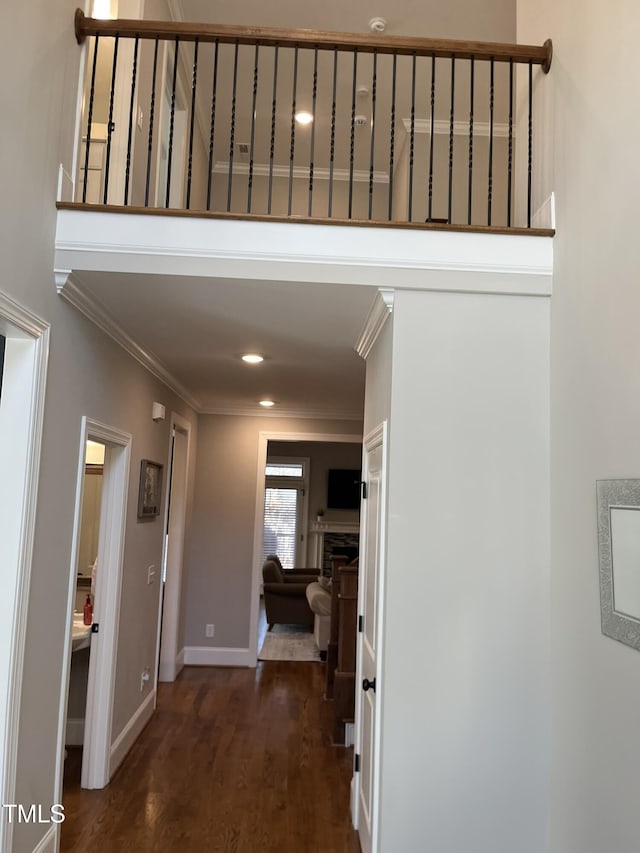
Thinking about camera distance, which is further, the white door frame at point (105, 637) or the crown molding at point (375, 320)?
the white door frame at point (105, 637)

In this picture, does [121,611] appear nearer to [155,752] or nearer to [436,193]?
[155,752]

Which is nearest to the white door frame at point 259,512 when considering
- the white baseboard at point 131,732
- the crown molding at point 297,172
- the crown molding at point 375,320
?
the white baseboard at point 131,732

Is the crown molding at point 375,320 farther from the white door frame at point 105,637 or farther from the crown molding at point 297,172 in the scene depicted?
the crown molding at point 297,172

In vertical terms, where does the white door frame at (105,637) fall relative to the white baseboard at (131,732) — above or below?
above

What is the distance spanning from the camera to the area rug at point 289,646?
6754 millimetres

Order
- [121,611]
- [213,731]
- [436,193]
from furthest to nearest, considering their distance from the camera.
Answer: [436,193]
[213,731]
[121,611]

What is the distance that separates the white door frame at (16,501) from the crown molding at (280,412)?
3.78m

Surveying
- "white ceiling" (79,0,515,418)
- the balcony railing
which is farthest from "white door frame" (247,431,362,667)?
the balcony railing

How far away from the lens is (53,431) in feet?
8.71

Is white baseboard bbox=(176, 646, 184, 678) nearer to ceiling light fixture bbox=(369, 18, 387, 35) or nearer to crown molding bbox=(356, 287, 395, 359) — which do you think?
crown molding bbox=(356, 287, 395, 359)

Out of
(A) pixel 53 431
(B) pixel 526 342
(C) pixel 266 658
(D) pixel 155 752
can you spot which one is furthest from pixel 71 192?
(C) pixel 266 658

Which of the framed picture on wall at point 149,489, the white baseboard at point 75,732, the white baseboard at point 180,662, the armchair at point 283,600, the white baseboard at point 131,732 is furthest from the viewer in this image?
the armchair at point 283,600

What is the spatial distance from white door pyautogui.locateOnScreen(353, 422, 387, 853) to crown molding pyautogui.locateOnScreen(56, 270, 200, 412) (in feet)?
4.74

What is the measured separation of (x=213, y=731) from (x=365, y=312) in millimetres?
3271
